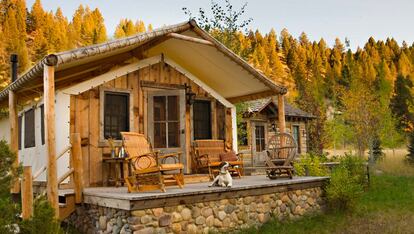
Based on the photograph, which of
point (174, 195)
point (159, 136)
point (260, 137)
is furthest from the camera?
point (260, 137)

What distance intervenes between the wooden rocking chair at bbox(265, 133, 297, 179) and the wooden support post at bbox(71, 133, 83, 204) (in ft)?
12.1

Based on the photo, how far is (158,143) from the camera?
8805mm

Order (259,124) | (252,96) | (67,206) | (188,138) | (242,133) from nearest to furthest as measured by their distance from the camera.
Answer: (67,206) → (188,138) → (252,96) → (242,133) → (259,124)

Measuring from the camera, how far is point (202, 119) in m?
9.73

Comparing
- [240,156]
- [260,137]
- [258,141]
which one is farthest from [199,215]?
[260,137]

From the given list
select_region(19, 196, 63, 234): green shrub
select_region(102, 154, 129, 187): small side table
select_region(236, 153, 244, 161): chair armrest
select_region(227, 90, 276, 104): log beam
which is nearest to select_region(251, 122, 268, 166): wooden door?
select_region(227, 90, 276, 104): log beam

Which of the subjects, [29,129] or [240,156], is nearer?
[29,129]

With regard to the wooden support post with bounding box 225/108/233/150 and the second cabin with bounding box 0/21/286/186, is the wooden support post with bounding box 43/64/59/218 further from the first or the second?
the wooden support post with bounding box 225/108/233/150

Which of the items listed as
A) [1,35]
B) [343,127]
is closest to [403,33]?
[343,127]

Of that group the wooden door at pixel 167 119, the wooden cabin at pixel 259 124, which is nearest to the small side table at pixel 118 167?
the wooden door at pixel 167 119

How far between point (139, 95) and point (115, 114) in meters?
0.69

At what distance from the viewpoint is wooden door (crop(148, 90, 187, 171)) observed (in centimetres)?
875

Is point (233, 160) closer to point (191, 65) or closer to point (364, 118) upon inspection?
point (191, 65)

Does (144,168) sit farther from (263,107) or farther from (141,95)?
(263,107)
